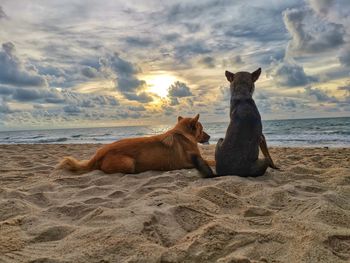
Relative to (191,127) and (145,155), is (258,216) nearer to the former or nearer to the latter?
(145,155)

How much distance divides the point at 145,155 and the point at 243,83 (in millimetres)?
2230

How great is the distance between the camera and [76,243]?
114 inches

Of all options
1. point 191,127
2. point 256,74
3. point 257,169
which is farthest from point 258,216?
point 191,127

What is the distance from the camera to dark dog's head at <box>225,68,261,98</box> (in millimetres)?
6055

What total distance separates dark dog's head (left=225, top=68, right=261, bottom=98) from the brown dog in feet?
4.45

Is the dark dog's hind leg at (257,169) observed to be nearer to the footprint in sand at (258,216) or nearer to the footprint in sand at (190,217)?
the footprint in sand at (258,216)

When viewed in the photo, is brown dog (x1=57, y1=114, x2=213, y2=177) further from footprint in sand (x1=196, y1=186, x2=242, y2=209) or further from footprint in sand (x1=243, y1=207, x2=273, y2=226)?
footprint in sand (x1=243, y1=207, x2=273, y2=226)

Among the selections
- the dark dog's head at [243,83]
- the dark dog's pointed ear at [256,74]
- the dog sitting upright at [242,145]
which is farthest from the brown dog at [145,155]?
the dark dog's pointed ear at [256,74]

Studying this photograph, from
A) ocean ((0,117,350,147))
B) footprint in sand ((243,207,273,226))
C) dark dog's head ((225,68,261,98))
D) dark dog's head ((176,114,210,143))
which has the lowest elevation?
ocean ((0,117,350,147))

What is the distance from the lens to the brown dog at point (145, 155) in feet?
20.5

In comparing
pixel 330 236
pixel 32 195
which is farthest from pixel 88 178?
pixel 330 236

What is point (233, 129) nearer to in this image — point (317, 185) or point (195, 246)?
point (317, 185)

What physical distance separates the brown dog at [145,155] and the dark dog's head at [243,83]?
4.45 feet

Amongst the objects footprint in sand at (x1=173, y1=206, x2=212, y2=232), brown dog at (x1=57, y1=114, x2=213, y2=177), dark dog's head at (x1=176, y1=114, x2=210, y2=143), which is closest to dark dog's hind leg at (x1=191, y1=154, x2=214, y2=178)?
brown dog at (x1=57, y1=114, x2=213, y2=177)
